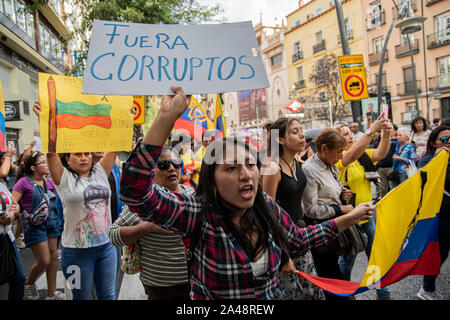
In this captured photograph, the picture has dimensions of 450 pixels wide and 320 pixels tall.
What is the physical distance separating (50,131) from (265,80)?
194 centimetres

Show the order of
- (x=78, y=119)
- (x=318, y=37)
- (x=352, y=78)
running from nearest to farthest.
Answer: (x=78, y=119) < (x=352, y=78) < (x=318, y=37)

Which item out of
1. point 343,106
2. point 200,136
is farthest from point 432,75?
point 200,136

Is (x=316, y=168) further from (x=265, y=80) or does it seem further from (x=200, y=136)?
(x=200, y=136)

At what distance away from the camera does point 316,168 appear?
292 cm

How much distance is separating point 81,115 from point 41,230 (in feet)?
5.64

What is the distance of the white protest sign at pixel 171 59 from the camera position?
1637 millimetres

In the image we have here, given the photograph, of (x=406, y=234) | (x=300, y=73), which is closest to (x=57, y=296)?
(x=406, y=234)

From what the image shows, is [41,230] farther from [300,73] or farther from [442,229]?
[300,73]

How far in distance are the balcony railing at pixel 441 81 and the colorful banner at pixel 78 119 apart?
2799 cm

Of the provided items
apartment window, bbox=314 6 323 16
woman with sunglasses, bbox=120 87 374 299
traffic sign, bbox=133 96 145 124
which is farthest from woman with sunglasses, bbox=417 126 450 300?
apartment window, bbox=314 6 323 16

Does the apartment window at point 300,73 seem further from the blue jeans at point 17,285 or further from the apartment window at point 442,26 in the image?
the blue jeans at point 17,285

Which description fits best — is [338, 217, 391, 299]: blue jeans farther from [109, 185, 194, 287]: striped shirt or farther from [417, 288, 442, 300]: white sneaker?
[109, 185, 194, 287]: striped shirt

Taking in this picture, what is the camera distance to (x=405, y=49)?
86.6 ft

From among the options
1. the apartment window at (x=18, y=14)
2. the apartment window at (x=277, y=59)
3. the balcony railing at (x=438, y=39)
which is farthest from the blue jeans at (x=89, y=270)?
the apartment window at (x=277, y=59)
